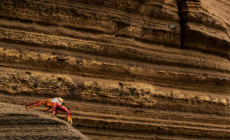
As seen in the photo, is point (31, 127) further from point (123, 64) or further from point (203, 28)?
point (203, 28)

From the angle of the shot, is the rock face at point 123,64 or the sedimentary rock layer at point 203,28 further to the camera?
the sedimentary rock layer at point 203,28

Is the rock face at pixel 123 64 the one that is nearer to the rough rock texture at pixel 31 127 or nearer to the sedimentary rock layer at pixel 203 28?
the sedimentary rock layer at pixel 203 28

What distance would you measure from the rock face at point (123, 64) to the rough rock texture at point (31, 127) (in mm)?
649

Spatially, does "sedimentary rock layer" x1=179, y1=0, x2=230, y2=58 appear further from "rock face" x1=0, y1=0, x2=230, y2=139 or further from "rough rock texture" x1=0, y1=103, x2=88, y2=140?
"rough rock texture" x1=0, y1=103, x2=88, y2=140

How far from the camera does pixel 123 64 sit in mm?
2432

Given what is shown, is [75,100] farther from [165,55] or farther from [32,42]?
[165,55]

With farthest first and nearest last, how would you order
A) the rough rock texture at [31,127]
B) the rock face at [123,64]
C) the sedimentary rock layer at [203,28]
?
1. the sedimentary rock layer at [203,28]
2. the rock face at [123,64]
3. the rough rock texture at [31,127]

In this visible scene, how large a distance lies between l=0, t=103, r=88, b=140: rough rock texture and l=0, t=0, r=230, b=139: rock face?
0.65 metres

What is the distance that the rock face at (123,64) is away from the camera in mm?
2193

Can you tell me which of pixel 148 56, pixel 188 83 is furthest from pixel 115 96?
pixel 188 83

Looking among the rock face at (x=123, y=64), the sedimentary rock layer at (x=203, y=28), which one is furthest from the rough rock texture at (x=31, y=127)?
the sedimentary rock layer at (x=203, y=28)

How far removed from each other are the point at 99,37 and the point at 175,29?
766 mm

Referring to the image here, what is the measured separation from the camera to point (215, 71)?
2773 millimetres

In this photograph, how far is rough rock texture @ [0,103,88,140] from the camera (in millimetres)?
1431
